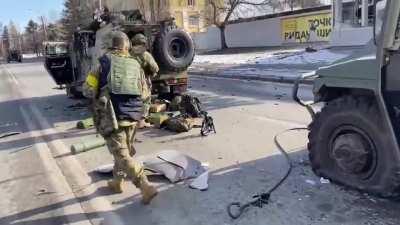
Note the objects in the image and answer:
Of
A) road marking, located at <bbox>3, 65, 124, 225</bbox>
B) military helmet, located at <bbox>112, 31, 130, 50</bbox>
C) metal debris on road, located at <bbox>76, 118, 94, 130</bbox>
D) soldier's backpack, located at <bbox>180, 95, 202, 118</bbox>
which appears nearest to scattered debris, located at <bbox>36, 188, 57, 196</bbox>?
road marking, located at <bbox>3, 65, 124, 225</bbox>

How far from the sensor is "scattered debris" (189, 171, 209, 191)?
504cm

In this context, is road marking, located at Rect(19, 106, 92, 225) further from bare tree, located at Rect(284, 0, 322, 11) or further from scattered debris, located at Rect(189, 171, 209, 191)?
bare tree, located at Rect(284, 0, 322, 11)

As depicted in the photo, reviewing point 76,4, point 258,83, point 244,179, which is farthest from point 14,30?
point 244,179

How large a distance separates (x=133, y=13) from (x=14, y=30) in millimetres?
140638

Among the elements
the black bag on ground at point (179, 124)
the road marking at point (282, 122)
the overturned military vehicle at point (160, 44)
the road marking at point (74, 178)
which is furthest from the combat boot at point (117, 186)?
the overturned military vehicle at point (160, 44)

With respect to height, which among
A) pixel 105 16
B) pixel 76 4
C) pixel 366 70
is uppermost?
pixel 76 4

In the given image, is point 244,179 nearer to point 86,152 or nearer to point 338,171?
point 338,171

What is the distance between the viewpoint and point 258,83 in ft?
49.6

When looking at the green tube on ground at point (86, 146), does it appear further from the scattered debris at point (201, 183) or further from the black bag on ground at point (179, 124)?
the scattered debris at point (201, 183)

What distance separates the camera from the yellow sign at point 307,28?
32.4m

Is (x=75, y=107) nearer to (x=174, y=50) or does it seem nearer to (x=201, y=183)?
(x=174, y=50)

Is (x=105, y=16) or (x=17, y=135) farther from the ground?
(x=105, y=16)

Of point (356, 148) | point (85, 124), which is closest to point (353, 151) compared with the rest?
point (356, 148)

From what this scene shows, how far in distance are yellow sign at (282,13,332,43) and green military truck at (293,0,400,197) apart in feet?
90.0
